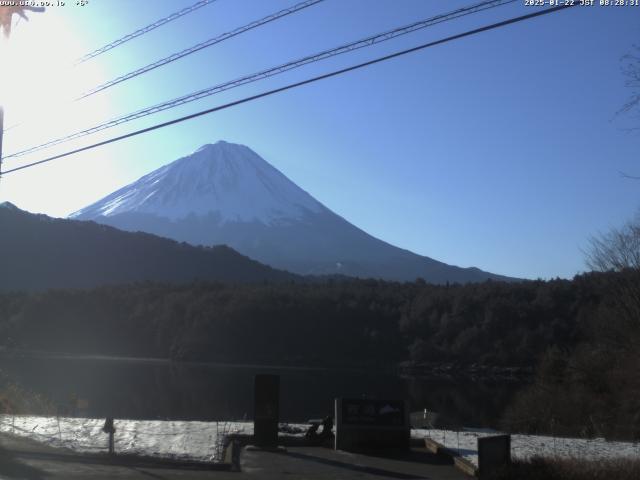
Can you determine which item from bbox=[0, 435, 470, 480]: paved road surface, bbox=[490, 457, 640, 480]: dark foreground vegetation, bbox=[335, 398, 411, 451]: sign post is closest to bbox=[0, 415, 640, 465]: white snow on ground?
bbox=[0, 435, 470, 480]: paved road surface

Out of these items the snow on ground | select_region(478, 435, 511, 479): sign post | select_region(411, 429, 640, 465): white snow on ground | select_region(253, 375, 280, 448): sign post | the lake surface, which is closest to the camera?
select_region(478, 435, 511, 479): sign post

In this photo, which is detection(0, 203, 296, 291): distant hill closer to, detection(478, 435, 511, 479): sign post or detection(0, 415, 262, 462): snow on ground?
detection(0, 415, 262, 462): snow on ground

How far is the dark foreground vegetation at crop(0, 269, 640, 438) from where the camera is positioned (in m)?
73.4

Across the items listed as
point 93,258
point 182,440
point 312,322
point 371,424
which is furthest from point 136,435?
point 93,258

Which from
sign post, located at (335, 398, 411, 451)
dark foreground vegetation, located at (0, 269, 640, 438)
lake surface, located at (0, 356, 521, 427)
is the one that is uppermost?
dark foreground vegetation, located at (0, 269, 640, 438)

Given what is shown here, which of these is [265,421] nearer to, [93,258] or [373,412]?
[373,412]

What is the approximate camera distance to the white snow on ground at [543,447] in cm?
1284

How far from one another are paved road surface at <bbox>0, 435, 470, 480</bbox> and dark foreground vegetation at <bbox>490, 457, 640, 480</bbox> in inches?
52.8

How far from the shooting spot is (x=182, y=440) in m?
14.5

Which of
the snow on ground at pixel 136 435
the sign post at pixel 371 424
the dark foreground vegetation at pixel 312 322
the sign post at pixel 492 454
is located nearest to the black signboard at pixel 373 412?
the sign post at pixel 371 424

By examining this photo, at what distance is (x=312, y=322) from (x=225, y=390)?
129ft

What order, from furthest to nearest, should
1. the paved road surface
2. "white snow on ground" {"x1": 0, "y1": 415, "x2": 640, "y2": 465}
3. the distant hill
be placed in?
the distant hill → "white snow on ground" {"x1": 0, "y1": 415, "x2": 640, "y2": 465} → the paved road surface

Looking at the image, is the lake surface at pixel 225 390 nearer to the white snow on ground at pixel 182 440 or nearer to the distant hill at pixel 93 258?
the white snow on ground at pixel 182 440

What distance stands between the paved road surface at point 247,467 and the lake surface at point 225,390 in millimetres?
8559
